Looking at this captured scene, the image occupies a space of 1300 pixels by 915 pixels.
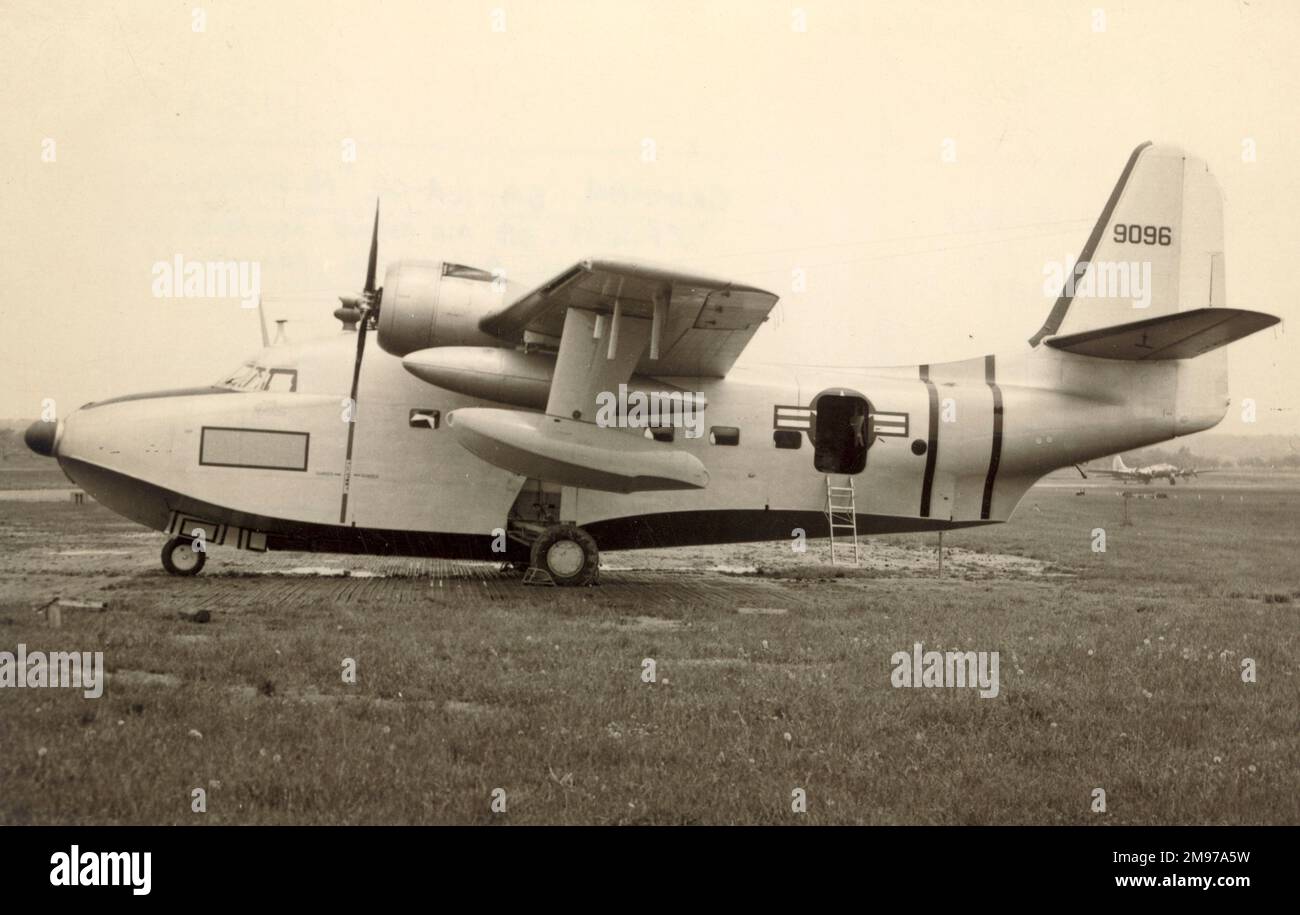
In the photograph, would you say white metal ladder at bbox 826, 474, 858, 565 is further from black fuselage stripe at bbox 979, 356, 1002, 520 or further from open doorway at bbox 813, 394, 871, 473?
black fuselage stripe at bbox 979, 356, 1002, 520

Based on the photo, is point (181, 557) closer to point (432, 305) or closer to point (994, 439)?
point (432, 305)

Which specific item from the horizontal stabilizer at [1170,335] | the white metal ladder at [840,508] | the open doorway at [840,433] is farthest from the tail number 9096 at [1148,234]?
the white metal ladder at [840,508]

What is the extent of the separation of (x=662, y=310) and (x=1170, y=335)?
606cm

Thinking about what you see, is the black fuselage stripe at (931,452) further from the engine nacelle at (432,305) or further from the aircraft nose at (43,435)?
the aircraft nose at (43,435)

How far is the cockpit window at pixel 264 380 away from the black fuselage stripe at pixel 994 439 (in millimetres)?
8733

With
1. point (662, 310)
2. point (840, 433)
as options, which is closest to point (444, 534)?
point (662, 310)

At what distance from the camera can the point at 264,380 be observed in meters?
11.3

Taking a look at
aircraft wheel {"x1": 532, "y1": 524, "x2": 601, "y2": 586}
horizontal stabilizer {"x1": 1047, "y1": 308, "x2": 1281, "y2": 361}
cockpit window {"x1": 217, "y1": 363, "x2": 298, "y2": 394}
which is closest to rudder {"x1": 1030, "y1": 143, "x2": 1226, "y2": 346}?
horizontal stabilizer {"x1": 1047, "y1": 308, "x2": 1281, "y2": 361}

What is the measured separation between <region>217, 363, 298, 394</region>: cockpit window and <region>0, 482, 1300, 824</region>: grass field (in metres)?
2.26

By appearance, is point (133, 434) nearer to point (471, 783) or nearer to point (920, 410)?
point (471, 783)

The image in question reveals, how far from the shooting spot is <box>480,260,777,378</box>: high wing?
9.23m

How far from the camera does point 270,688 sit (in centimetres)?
561

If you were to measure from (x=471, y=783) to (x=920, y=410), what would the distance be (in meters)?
9.23
